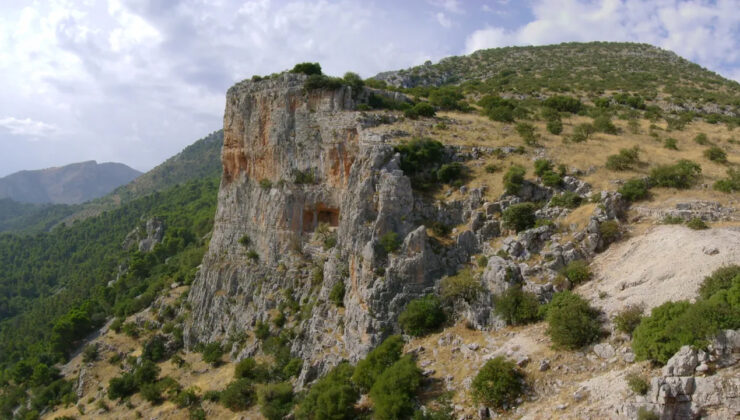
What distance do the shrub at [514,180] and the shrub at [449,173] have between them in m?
2.81

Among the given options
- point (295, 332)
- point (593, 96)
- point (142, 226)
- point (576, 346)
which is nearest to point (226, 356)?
point (295, 332)

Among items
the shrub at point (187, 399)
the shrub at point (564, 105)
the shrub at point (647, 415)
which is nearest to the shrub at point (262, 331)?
the shrub at point (187, 399)

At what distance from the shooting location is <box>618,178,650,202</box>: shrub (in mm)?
18539

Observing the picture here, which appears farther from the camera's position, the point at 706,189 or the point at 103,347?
the point at 103,347

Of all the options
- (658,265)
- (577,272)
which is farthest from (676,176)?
(577,272)

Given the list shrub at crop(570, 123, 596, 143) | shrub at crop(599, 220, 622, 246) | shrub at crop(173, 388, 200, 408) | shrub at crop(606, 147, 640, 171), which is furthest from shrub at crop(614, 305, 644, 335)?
shrub at crop(173, 388, 200, 408)

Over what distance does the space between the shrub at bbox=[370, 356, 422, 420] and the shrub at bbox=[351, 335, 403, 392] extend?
2.79 feet

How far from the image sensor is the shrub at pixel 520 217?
19.2 m

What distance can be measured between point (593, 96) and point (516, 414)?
36.8 metres

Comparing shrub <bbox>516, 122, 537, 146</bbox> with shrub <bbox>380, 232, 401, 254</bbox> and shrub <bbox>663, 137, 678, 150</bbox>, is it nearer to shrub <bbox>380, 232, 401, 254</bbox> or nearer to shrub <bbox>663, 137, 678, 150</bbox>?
shrub <bbox>663, 137, 678, 150</bbox>

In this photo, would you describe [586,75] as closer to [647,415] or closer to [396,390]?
[396,390]

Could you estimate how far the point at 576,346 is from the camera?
42.6 ft

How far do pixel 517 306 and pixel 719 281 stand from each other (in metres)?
6.17

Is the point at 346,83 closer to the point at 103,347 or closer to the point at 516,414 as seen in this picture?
the point at 516,414
